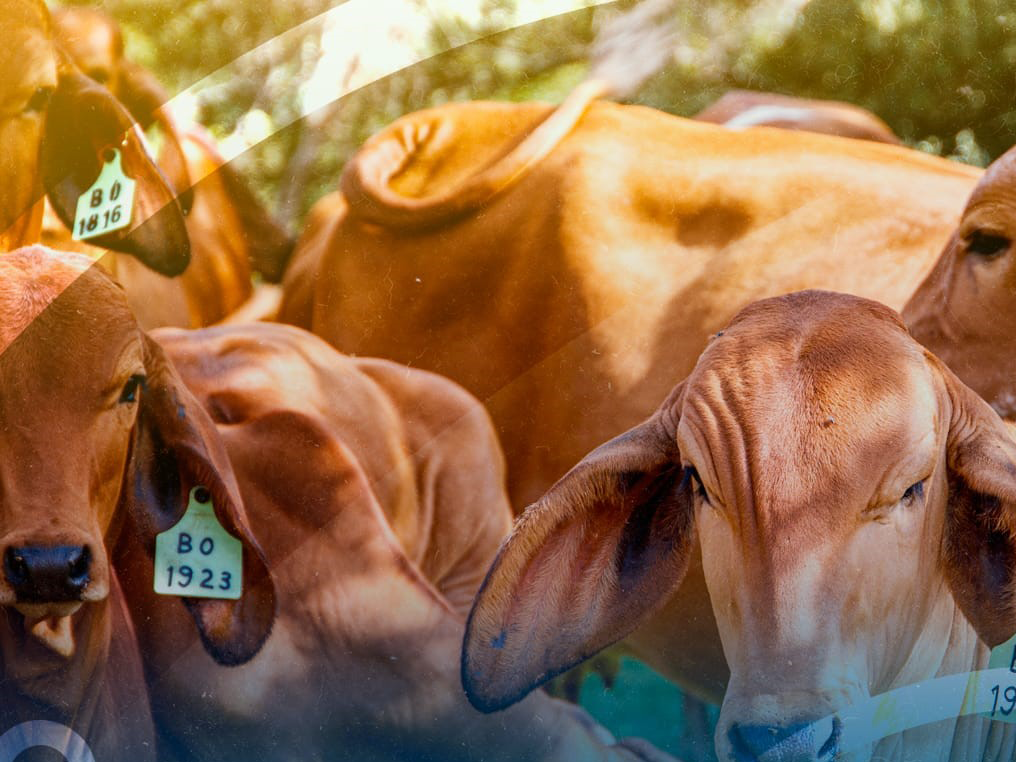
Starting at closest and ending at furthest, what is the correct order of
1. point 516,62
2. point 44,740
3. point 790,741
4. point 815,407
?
point 790,741 → point 815,407 → point 44,740 → point 516,62

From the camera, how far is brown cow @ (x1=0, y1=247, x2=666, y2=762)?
4.06 meters

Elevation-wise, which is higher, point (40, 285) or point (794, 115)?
point (794, 115)

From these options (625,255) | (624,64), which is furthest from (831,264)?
(624,64)

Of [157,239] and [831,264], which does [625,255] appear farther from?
[157,239]

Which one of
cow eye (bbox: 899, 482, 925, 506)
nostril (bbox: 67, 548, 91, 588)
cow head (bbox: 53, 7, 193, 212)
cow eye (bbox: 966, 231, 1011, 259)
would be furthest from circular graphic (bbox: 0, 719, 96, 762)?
cow eye (bbox: 966, 231, 1011, 259)

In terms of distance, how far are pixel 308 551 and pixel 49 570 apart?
2.60ft

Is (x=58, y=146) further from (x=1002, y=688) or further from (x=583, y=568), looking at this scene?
(x=1002, y=688)

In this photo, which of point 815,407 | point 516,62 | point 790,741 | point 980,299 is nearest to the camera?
point 790,741

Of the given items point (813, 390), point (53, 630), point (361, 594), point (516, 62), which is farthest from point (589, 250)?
point (53, 630)

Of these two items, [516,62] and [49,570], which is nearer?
[49,570]

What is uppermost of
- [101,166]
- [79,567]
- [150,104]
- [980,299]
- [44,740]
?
[150,104]

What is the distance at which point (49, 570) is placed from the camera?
3.72 meters

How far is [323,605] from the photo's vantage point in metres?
4.14

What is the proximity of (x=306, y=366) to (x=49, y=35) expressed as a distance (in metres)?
1.37
